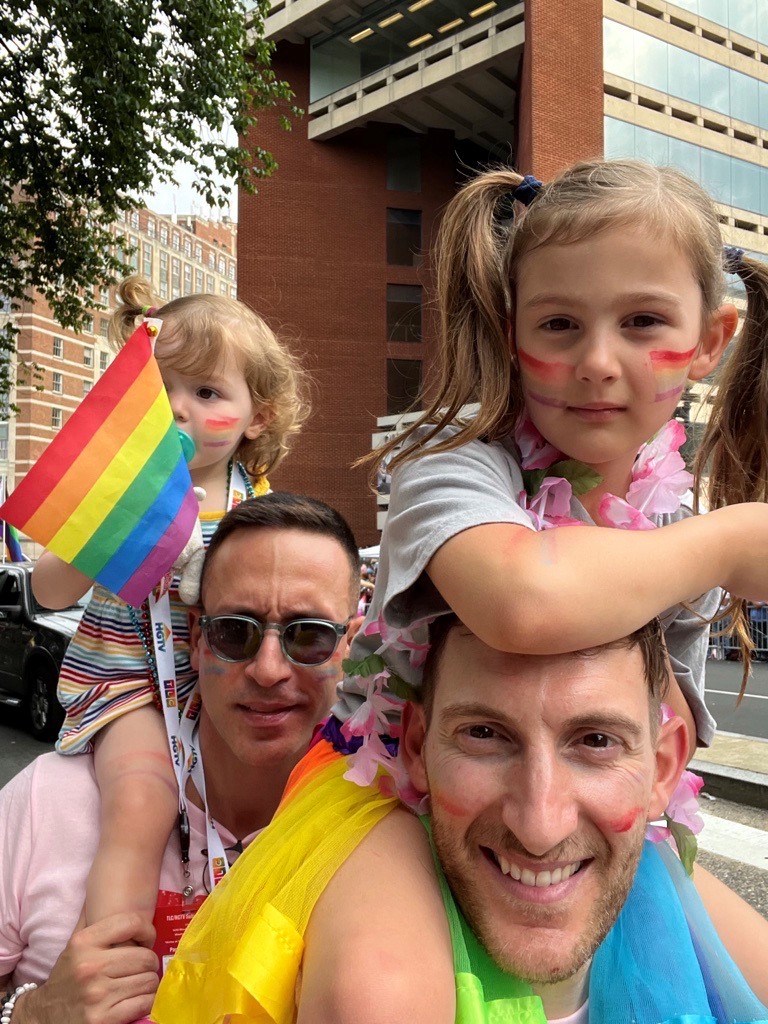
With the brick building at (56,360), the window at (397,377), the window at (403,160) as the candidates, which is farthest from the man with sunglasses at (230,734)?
the brick building at (56,360)

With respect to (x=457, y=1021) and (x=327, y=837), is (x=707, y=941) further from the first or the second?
(x=327, y=837)

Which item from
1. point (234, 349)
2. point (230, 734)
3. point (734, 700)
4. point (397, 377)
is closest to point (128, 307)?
point (234, 349)

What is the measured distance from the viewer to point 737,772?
716 cm

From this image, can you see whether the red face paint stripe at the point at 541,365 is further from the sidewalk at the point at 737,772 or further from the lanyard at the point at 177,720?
the sidewalk at the point at 737,772

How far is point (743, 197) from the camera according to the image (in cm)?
2958

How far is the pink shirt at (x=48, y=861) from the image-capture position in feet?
7.30

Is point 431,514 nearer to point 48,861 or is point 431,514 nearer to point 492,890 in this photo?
point 492,890

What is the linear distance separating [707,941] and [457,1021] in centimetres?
54

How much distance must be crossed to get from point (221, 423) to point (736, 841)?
4693 mm

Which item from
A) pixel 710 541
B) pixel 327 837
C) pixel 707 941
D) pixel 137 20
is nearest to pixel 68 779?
pixel 327 837

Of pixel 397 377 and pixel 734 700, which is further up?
pixel 397 377

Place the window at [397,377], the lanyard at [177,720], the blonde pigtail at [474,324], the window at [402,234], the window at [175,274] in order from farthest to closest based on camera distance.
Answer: the window at [175,274] < the window at [402,234] < the window at [397,377] < the lanyard at [177,720] < the blonde pigtail at [474,324]

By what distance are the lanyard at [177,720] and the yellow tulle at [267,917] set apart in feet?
2.30

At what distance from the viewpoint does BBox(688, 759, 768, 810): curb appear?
22.4 ft
